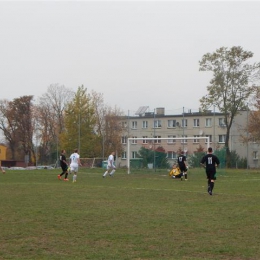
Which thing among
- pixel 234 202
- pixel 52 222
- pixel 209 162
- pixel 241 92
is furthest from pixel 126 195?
pixel 241 92

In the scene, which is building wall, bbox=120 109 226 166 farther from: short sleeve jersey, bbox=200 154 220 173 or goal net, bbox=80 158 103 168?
short sleeve jersey, bbox=200 154 220 173

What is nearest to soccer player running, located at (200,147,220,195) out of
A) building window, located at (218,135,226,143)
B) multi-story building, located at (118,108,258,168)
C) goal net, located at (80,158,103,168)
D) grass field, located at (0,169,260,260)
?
grass field, located at (0,169,260,260)

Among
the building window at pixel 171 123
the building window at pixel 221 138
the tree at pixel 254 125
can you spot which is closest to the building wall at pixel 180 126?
the building window at pixel 171 123

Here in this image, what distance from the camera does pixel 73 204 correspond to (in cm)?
1794

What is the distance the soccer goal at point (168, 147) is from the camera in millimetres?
47188

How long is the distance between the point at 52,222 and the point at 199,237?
3.76 m

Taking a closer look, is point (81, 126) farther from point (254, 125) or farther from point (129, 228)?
point (129, 228)

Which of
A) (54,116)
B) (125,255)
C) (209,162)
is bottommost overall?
(125,255)

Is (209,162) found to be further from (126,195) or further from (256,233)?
(256,233)

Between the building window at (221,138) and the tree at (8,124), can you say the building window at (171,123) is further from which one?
the tree at (8,124)

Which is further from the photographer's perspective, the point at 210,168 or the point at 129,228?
the point at 210,168

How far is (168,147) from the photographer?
159 feet

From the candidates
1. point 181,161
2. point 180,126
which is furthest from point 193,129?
point 181,161

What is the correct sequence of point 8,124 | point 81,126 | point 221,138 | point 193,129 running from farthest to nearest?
1. point 8,124
2. point 221,138
3. point 193,129
4. point 81,126
